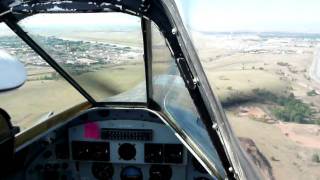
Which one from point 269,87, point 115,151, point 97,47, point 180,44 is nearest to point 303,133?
point 269,87

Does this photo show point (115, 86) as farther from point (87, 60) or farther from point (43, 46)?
point (43, 46)

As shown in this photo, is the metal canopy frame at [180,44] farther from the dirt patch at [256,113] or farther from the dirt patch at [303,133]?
the dirt patch at [303,133]

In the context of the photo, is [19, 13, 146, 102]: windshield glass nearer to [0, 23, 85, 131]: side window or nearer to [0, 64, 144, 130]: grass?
[0, 64, 144, 130]: grass

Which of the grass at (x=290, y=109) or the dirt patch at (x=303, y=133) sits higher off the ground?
the grass at (x=290, y=109)

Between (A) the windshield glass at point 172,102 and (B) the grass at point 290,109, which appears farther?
(A) the windshield glass at point 172,102

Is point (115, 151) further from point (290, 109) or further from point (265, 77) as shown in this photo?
point (290, 109)

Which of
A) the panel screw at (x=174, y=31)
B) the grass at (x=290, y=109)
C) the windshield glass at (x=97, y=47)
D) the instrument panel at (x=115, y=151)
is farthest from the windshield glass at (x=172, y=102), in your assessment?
the grass at (x=290, y=109)

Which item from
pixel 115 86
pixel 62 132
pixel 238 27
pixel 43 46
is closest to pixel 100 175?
pixel 62 132
